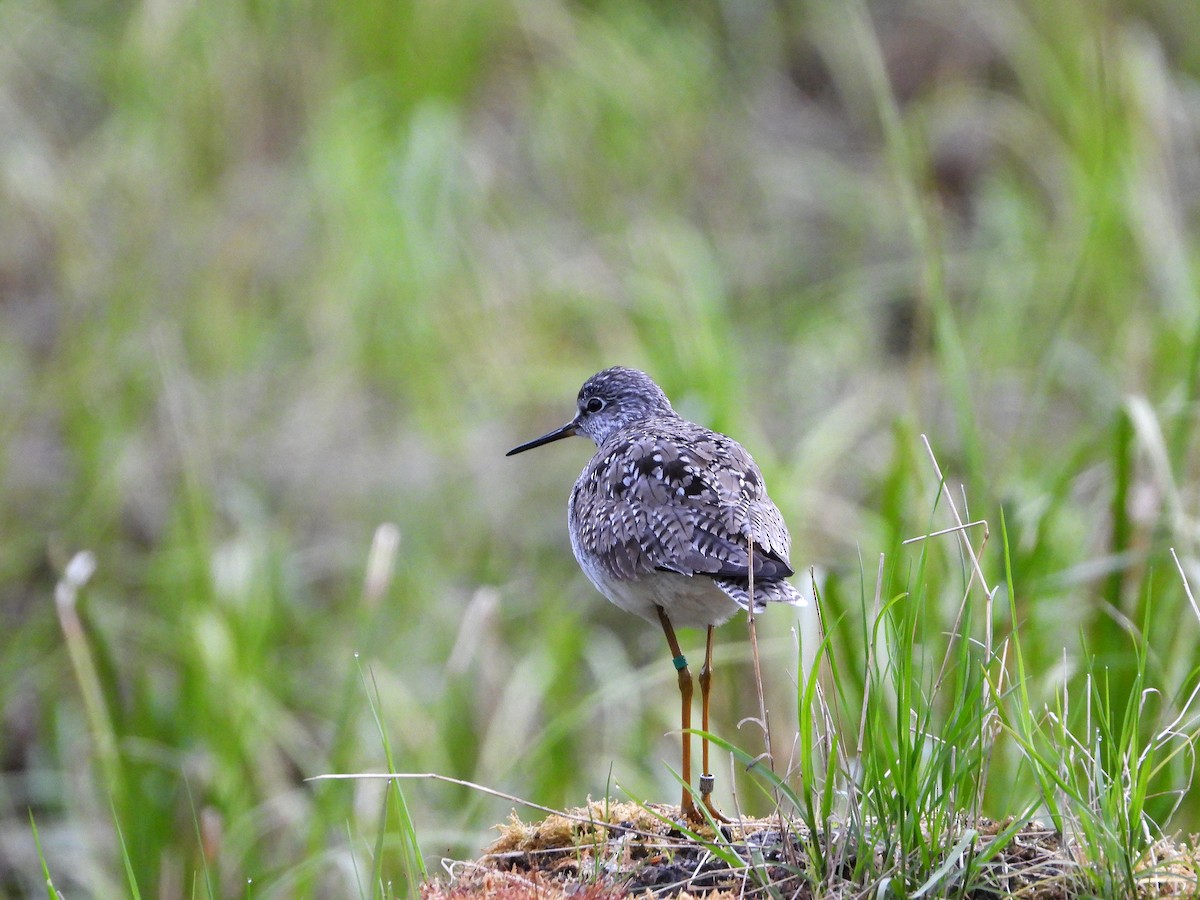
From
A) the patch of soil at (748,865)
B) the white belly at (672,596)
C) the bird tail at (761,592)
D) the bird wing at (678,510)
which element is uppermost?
the bird wing at (678,510)

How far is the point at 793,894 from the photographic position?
266 centimetres

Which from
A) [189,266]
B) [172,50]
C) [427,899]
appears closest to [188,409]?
[189,266]

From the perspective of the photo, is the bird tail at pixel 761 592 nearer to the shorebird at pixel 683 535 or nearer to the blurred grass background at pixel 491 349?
the shorebird at pixel 683 535

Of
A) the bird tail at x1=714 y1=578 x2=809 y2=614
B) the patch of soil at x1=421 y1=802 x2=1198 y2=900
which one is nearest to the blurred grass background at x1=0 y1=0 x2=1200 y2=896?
the bird tail at x1=714 y1=578 x2=809 y2=614

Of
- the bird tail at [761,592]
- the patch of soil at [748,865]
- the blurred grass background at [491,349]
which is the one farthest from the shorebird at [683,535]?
the blurred grass background at [491,349]

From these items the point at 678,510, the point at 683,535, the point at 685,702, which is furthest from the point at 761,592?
the point at 685,702

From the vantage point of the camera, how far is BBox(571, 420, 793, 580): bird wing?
3.28 meters

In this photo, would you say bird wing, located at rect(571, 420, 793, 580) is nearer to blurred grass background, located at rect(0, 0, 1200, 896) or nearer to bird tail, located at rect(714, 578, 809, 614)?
bird tail, located at rect(714, 578, 809, 614)

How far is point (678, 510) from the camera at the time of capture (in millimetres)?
3465

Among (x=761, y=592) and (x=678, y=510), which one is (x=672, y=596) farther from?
(x=761, y=592)

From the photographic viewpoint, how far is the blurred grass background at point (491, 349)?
546 centimetres

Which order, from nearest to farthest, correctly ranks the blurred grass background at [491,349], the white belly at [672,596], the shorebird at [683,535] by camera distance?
the shorebird at [683,535] → the white belly at [672,596] → the blurred grass background at [491,349]

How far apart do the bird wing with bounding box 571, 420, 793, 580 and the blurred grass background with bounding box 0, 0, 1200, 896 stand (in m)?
0.64

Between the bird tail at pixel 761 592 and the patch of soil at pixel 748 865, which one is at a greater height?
the bird tail at pixel 761 592
